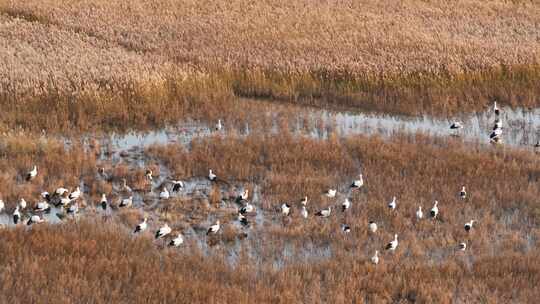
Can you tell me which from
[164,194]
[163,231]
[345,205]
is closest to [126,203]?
[164,194]

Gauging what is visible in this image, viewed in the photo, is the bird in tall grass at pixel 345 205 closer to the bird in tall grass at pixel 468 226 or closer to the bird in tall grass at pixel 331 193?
the bird in tall grass at pixel 331 193

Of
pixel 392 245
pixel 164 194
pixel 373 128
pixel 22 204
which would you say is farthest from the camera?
pixel 373 128

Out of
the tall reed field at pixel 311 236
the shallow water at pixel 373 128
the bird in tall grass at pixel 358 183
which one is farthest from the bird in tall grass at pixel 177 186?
the bird in tall grass at pixel 358 183

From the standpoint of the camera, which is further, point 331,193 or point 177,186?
point 177,186

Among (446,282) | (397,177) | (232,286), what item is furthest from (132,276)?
(397,177)

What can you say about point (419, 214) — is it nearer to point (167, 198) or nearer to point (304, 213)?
point (304, 213)

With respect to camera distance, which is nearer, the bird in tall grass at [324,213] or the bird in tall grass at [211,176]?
the bird in tall grass at [324,213]
